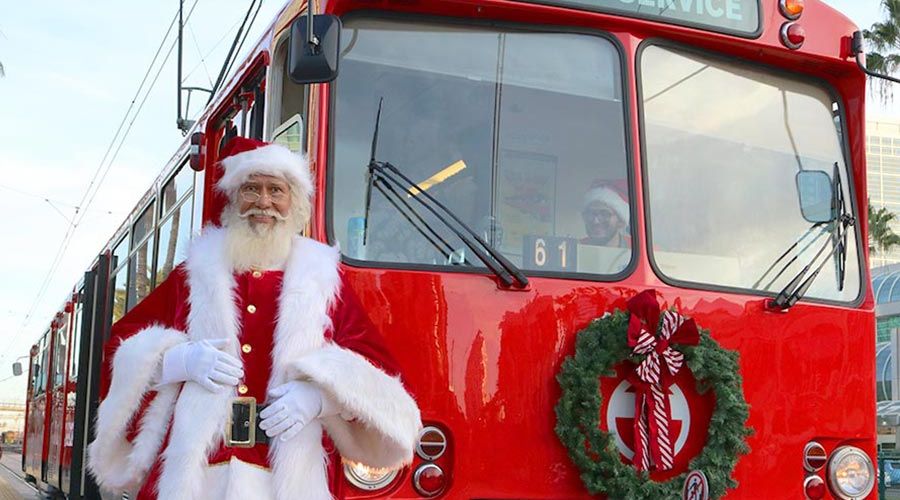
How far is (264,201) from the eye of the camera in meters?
3.71

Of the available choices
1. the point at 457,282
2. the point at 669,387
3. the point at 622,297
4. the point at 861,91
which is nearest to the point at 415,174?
the point at 457,282

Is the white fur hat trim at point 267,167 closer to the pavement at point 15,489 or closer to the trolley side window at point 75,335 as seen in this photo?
the trolley side window at point 75,335

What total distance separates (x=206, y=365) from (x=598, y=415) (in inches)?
58.3

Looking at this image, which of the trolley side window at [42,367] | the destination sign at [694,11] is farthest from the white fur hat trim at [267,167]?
the trolley side window at [42,367]

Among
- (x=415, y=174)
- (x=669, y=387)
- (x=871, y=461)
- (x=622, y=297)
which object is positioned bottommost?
(x=871, y=461)

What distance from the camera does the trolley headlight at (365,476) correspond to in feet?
13.0

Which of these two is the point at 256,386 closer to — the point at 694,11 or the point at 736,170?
the point at 736,170

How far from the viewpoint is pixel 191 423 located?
3457 millimetres

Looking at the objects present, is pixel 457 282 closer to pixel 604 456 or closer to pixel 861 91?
pixel 604 456

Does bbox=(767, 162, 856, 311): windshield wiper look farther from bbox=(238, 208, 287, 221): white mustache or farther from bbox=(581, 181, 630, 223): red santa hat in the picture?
bbox=(238, 208, 287, 221): white mustache

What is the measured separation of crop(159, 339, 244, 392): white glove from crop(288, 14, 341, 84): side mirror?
1.05 m

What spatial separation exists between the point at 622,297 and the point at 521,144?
72cm

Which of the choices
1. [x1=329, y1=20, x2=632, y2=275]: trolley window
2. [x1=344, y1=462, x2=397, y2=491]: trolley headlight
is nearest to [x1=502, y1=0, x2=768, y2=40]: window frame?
[x1=329, y1=20, x2=632, y2=275]: trolley window

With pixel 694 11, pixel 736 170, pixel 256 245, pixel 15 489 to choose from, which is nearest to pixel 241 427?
pixel 256 245
